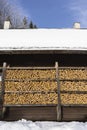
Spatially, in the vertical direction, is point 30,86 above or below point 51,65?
below

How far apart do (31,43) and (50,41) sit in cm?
101

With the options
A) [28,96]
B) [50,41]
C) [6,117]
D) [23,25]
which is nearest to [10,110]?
[6,117]


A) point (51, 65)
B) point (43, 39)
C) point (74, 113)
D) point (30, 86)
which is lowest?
point (74, 113)

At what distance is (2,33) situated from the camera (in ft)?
51.6

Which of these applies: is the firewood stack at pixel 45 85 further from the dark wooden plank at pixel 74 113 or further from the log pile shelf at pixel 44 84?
the dark wooden plank at pixel 74 113

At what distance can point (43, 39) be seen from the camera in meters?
14.4

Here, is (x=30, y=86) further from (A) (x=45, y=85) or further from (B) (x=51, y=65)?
(B) (x=51, y=65)

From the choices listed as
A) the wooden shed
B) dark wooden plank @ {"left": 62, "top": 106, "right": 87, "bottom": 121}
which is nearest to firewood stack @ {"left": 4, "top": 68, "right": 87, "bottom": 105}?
the wooden shed

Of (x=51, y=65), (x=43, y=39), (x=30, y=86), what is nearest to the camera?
(x=30, y=86)

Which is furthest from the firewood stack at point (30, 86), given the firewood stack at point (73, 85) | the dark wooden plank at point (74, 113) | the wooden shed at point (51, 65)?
the dark wooden plank at point (74, 113)

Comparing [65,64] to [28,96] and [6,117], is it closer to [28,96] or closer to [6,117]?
[28,96]

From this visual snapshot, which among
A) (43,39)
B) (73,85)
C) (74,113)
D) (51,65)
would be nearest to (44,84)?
(51,65)

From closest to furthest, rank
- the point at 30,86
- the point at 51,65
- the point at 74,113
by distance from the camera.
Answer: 1. the point at 74,113
2. the point at 30,86
3. the point at 51,65

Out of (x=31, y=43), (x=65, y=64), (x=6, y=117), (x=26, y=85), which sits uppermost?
(x=31, y=43)
